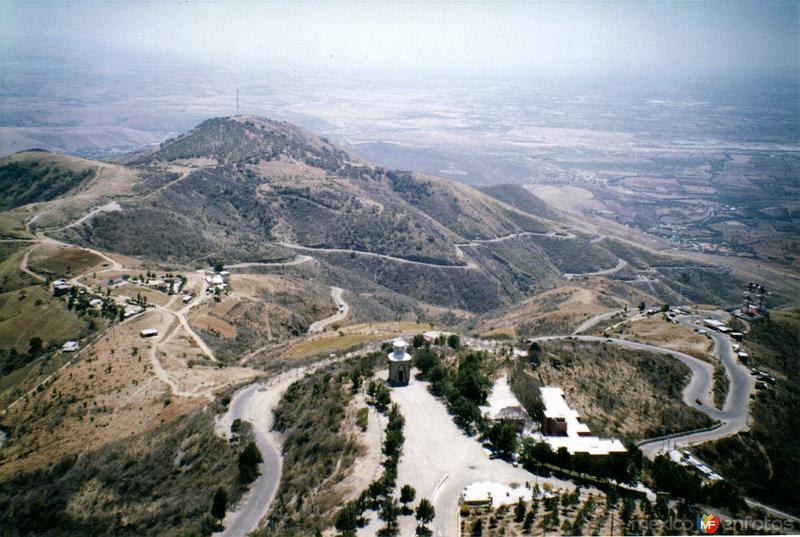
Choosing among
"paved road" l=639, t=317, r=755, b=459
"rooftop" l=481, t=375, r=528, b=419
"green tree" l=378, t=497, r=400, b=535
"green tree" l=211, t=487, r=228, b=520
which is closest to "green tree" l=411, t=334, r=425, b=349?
"rooftop" l=481, t=375, r=528, b=419

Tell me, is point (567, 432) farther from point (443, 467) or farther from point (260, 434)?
point (260, 434)

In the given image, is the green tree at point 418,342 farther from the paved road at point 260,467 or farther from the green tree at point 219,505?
the green tree at point 219,505

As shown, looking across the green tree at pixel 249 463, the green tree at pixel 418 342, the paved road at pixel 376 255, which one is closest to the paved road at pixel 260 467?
the green tree at pixel 249 463

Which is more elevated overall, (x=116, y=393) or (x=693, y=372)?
(x=693, y=372)

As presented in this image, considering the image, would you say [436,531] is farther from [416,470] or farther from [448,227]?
[448,227]

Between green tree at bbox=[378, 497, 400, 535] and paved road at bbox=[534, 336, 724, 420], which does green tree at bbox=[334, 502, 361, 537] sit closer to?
green tree at bbox=[378, 497, 400, 535]

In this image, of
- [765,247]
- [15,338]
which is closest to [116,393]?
[15,338]

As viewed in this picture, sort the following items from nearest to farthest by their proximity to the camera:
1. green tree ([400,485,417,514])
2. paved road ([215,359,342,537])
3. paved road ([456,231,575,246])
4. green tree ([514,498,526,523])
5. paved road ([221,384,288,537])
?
green tree ([514,498,526,523]) → green tree ([400,485,417,514]) → paved road ([221,384,288,537]) → paved road ([215,359,342,537]) → paved road ([456,231,575,246])

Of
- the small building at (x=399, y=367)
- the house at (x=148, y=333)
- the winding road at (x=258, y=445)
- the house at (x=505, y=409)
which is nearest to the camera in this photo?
the winding road at (x=258, y=445)

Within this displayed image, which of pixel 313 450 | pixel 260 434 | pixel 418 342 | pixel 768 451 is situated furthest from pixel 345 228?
pixel 768 451
